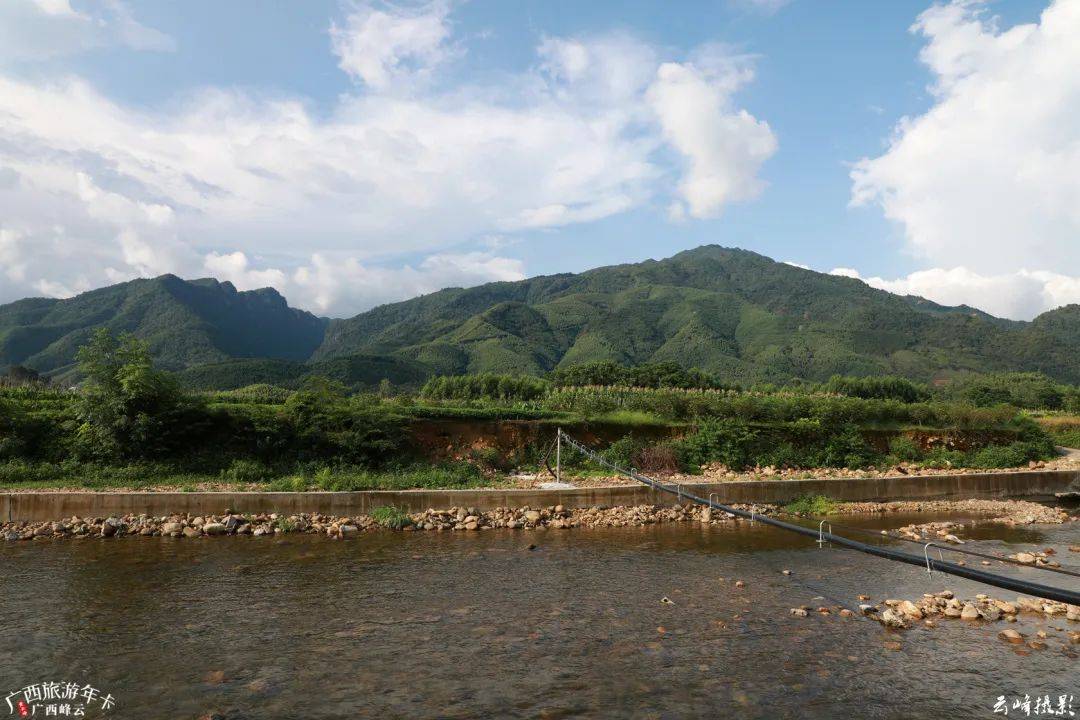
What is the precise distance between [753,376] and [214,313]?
12370 centimetres

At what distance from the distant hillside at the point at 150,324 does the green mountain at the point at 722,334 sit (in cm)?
2299

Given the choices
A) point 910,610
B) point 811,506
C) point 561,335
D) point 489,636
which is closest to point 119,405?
point 489,636

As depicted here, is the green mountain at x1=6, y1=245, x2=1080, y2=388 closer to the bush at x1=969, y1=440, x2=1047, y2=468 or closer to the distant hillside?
the distant hillside

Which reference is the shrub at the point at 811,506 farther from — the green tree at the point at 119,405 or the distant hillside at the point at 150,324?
the distant hillside at the point at 150,324

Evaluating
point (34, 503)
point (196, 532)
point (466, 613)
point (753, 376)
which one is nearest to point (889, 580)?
point (466, 613)

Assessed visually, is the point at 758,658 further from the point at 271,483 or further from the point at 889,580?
the point at 271,483

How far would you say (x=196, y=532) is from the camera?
45.1ft

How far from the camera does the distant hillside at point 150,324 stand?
9919 centimetres

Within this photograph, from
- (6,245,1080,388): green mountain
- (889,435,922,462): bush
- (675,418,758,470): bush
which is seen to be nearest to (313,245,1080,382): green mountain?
(6,245,1080,388): green mountain

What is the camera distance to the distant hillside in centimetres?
9919

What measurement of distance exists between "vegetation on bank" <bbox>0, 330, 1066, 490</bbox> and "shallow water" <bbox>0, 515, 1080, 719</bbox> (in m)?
4.54

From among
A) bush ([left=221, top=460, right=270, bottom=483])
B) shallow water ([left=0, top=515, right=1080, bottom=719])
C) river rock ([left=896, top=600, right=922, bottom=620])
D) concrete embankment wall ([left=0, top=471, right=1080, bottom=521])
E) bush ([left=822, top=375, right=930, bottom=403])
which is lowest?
shallow water ([left=0, top=515, right=1080, bottom=719])

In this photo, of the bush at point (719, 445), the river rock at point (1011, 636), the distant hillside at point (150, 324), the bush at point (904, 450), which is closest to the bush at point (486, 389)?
the bush at point (719, 445)

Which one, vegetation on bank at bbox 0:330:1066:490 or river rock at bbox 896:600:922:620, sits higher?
vegetation on bank at bbox 0:330:1066:490
